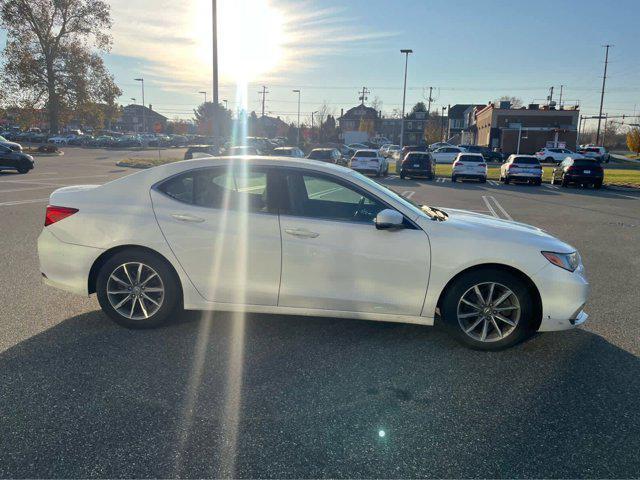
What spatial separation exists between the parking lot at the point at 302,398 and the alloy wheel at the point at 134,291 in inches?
8.1

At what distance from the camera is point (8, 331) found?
4.14 m

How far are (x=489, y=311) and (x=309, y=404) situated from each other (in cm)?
172

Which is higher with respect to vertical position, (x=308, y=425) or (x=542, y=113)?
(x=542, y=113)

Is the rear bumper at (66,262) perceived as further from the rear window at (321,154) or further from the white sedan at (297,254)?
the rear window at (321,154)

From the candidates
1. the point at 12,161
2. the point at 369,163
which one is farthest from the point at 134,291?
the point at 369,163

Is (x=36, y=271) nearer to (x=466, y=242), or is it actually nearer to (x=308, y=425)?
(x=308, y=425)

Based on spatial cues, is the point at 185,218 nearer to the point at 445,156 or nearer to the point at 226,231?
the point at 226,231

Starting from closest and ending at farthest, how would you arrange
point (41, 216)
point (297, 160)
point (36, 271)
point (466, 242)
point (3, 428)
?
point (3, 428)
point (466, 242)
point (297, 160)
point (36, 271)
point (41, 216)

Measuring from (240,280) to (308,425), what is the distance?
1525 mm

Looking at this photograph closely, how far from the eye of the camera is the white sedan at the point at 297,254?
382 cm

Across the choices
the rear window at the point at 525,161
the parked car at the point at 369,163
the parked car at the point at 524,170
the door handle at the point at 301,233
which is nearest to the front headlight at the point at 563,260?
the door handle at the point at 301,233

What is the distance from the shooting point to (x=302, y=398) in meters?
3.19

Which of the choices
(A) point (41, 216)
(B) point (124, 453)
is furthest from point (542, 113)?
(B) point (124, 453)

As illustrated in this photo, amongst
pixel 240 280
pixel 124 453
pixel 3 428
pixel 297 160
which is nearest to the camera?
pixel 124 453
